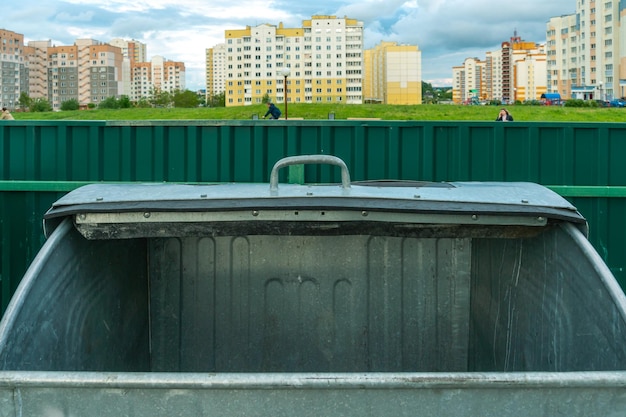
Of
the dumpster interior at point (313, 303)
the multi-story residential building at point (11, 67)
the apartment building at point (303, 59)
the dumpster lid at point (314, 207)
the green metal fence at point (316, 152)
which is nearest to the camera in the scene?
the dumpster lid at point (314, 207)

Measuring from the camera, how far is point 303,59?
16038 centimetres

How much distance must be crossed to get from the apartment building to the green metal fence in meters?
151

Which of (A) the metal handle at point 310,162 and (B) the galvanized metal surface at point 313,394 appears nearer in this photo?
(B) the galvanized metal surface at point 313,394

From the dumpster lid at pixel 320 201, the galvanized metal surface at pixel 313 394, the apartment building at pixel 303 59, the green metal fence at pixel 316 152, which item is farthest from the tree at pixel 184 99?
the galvanized metal surface at pixel 313 394

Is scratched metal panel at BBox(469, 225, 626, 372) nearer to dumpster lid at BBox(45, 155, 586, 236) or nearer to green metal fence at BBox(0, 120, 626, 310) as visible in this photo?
dumpster lid at BBox(45, 155, 586, 236)

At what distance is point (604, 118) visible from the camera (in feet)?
183

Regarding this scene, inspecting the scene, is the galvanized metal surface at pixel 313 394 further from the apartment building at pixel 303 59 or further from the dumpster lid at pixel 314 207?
the apartment building at pixel 303 59

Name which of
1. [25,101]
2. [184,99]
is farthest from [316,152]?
[25,101]

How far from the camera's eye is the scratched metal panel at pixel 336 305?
4.07m

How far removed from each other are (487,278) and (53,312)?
2324mm

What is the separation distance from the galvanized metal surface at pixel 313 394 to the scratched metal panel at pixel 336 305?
1.97 metres

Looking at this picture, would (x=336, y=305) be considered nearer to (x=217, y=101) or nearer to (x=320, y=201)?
(x=320, y=201)

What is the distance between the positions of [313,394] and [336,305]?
6.61 feet

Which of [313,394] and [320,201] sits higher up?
[320,201]
